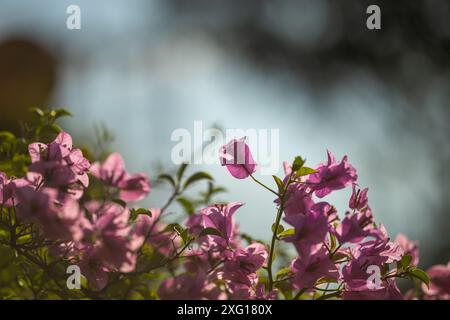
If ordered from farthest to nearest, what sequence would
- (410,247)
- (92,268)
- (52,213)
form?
(410,247) → (92,268) → (52,213)

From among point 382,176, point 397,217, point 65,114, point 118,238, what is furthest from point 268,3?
point 118,238

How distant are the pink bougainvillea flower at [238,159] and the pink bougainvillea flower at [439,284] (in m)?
0.44

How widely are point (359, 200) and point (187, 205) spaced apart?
0.39 meters

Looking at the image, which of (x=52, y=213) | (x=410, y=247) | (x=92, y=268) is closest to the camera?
(x=52, y=213)

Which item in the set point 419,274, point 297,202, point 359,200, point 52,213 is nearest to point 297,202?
point 297,202

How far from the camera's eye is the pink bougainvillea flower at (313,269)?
70 centimetres

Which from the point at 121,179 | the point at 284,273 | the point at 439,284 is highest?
the point at 121,179

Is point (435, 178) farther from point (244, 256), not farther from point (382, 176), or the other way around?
point (244, 256)

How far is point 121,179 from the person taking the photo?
918mm

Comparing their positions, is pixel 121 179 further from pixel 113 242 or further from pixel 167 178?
pixel 113 242

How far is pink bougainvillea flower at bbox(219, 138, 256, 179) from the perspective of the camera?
0.79 m

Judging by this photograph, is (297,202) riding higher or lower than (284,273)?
higher

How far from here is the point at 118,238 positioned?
641 millimetres
